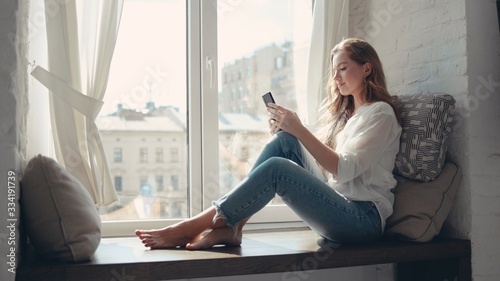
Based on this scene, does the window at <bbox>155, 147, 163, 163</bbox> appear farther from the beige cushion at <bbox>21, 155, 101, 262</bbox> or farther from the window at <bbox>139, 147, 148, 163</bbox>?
the beige cushion at <bbox>21, 155, 101, 262</bbox>

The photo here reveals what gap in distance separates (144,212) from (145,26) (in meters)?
0.84

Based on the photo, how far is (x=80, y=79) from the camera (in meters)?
2.27

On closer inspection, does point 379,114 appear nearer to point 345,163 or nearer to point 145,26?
point 345,163

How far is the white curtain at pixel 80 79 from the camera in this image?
223cm

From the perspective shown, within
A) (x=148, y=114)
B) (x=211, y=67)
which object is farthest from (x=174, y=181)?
(x=211, y=67)

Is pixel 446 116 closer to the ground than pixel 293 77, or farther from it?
closer to the ground

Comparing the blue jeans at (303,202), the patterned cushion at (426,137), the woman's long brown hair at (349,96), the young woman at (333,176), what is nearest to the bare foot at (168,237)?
the young woman at (333,176)

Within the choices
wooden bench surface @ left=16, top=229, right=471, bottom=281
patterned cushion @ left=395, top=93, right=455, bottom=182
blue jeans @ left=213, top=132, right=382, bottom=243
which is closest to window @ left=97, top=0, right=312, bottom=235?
wooden bench surface @ left=16, top=229, right=471, bottom=281

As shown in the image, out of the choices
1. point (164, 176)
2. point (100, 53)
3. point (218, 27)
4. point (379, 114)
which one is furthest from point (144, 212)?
point (379, 114)

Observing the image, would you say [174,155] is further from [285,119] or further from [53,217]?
[53,217]

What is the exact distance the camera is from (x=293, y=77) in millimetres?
2785

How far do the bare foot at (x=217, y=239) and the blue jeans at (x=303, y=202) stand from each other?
0.24 ft

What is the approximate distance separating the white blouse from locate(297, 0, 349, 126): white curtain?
1.72 ft

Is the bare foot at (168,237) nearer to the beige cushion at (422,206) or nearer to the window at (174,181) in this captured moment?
the window at (174,181)
